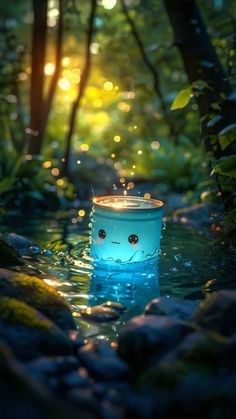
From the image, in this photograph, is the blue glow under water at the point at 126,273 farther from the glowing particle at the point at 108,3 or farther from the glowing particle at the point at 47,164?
the glowing particle at the point at 108,3

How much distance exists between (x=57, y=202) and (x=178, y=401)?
6730 millimetres

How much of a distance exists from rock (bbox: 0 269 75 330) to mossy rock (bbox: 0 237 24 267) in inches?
54.8

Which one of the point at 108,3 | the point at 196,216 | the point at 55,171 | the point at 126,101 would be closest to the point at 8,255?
the point at 196,216

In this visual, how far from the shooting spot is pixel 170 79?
Answer: 13852mm

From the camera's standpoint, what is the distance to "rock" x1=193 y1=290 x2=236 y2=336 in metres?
3.27

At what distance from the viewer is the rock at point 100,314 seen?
403 centimetres

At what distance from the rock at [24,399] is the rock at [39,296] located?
1116 millimetres

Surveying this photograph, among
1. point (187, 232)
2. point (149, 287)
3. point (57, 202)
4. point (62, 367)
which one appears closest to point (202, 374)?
point (62, 367)

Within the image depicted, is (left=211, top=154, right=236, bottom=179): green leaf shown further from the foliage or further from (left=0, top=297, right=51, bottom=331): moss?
the foliage

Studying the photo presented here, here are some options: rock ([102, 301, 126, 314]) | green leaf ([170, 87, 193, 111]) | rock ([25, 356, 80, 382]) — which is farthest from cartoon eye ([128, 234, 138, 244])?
rock ([25, 356, 80, 382])

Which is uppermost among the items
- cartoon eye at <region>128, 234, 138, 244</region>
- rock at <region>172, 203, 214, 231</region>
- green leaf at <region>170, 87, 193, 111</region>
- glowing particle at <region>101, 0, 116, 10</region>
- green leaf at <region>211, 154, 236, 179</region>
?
glowing particle at <region>101, 0, 116, 10</region>

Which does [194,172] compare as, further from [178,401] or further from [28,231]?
[178,401]

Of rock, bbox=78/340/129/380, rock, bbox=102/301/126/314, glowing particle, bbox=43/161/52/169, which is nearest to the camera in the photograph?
rock, bbox=78/340/129/380

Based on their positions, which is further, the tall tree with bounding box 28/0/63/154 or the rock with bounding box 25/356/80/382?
the tall tree with bounding box 28/0/63/154
